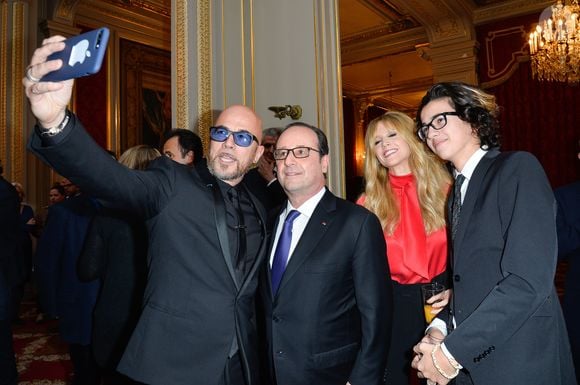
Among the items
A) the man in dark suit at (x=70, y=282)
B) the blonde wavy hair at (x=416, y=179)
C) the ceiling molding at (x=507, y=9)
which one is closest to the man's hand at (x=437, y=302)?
the blonde wavy hair at (x=416, y=179)

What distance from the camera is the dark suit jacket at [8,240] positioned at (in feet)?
8.94

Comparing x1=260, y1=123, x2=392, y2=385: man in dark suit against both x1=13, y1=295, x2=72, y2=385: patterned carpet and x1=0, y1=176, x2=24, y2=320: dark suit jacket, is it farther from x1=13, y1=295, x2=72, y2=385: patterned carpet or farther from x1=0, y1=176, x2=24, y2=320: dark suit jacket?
x1=13, y1=295, x2=72, y2=385: patterned carpet

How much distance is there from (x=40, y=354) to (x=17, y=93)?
4.31 m

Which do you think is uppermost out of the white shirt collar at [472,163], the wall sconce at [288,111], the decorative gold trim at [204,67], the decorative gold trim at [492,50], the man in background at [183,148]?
the decorative gold trim at [492,50]

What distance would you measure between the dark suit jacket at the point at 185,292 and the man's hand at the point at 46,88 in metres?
0.30

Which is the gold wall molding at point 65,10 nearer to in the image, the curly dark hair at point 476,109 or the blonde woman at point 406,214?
the blonde woman at point 406,214

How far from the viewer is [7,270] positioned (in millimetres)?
2768

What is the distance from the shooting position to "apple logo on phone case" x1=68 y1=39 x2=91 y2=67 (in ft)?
2.98

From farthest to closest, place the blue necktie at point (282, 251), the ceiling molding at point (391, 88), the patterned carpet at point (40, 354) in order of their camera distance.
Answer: the ceiling molding at point (391, 88) → the patterned carpet at point (40, 354) → the blue necktie at point (282, 251)

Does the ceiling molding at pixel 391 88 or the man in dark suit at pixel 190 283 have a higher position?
the ceiling molding at pixel 391 88

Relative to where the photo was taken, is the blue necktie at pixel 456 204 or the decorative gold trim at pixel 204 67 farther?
the decorative gold trim at pixel 204 67

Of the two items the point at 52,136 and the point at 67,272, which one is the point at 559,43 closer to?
the point at 67,272

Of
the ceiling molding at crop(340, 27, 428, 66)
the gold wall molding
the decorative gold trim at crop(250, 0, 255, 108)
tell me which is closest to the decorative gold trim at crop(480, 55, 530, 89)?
the ceiling molding at crop(340, 27, 428, 66)

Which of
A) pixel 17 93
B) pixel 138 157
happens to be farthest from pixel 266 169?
pixel 17 93
